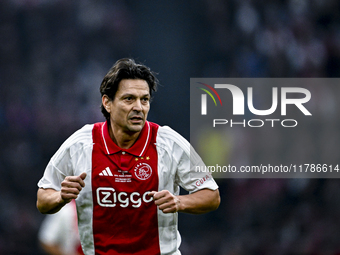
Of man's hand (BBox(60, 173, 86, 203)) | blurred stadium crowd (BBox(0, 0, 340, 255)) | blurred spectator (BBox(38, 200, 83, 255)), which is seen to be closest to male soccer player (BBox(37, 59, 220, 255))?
man's hand (BBox(60, 173, 86, 203))

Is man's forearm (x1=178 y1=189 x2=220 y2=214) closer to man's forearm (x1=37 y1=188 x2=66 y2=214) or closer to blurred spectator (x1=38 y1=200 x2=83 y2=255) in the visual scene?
man's forearm (x1=37 y1=188 x2=66 y2=214)

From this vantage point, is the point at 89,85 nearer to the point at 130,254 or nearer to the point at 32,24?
the point at 32,24

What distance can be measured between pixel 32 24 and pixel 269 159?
3.99 m

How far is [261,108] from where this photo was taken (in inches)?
238

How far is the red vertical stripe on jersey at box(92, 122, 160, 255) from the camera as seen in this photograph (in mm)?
2896

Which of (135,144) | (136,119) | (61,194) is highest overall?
(136,119)

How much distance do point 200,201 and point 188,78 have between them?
341cm

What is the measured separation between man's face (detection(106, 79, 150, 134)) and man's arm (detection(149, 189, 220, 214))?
1.71ft

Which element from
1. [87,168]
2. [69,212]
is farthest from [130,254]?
[69,212]

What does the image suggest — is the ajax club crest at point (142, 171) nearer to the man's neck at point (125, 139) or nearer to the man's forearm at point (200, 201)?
the man's neck at point (125, 139)

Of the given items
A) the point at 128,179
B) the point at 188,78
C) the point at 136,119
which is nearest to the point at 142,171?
the point at 128,179

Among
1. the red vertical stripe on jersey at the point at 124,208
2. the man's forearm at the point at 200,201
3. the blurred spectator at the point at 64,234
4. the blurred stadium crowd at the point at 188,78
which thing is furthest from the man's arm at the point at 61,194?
the blurred stadium crowd at the point at 188,78

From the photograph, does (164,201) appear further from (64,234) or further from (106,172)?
(64,234)

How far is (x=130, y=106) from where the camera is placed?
2967mm
